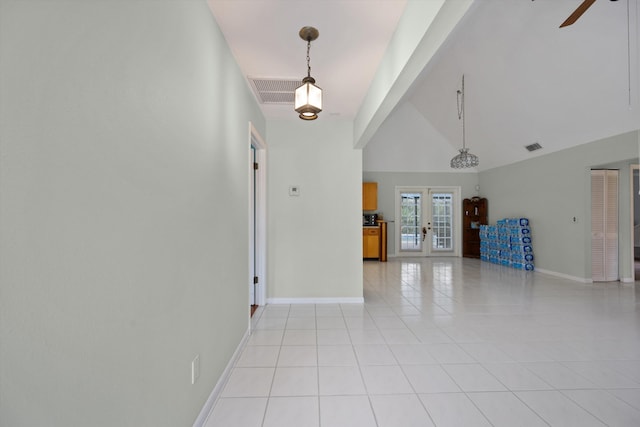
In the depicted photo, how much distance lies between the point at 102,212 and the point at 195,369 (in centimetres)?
117

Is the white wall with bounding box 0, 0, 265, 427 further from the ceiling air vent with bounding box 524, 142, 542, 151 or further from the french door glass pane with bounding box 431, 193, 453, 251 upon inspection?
the french door glass pane with bounding box 431, 193, 453, 251

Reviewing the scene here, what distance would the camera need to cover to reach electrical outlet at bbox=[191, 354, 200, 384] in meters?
1.66

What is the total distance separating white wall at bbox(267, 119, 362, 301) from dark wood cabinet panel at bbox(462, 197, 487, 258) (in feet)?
19.4

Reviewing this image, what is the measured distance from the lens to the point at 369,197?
848 cm

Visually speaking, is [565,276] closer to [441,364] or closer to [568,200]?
[568,200]

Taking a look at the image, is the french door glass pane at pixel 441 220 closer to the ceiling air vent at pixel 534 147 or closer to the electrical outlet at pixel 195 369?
the ceiling air vent at pixel 534 147

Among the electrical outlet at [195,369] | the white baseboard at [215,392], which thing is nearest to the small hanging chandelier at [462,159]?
the white baseboard at [215,392]

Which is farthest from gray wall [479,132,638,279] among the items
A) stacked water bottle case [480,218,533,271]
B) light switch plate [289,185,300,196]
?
light switch plate [289,185,300,196]

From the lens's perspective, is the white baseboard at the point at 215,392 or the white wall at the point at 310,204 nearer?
the white baseboard at the point at 215,392

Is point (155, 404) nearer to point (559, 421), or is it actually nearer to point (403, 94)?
point (559, 421)

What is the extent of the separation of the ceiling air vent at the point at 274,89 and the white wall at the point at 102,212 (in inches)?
47.8

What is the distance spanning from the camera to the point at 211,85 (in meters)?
1.99

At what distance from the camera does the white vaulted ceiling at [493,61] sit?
6.96 ft

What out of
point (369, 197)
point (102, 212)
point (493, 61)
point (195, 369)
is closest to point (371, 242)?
point (369, 197)
